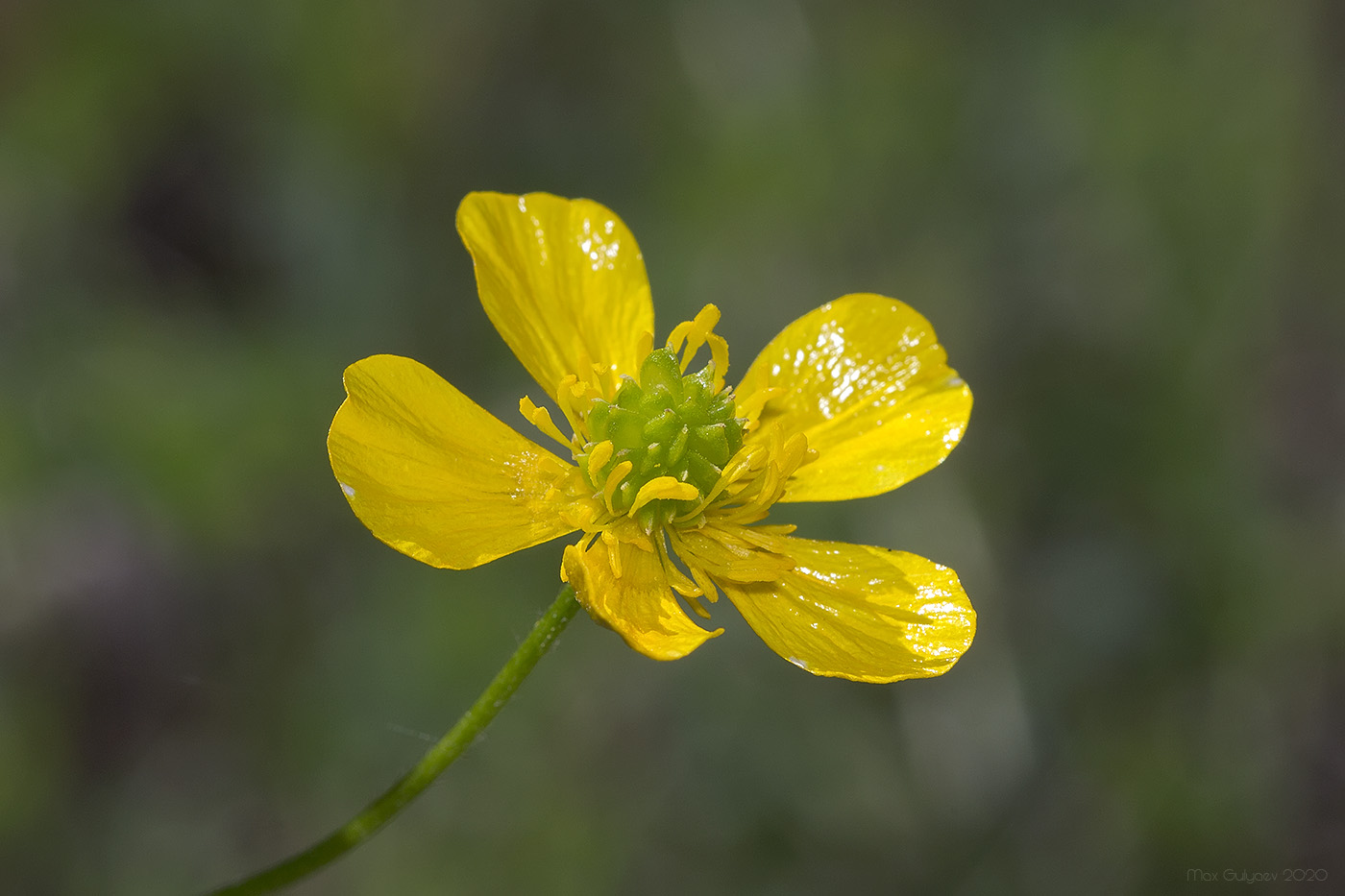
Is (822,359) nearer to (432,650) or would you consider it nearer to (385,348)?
(432,650)

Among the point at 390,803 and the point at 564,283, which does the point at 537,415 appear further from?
the point at 390,803

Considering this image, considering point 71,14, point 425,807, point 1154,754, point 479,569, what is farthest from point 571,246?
point 71,14

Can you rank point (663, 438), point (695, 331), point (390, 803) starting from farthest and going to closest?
point (695, 331)
point (663, 438)
point (390, 803)

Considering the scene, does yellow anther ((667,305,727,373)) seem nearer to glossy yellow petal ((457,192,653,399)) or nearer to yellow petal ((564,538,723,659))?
glossy yellow petal ((457,192,653,399))

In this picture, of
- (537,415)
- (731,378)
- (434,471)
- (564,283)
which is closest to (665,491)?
(537,415)

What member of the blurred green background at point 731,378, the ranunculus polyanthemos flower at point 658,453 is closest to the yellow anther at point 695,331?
the ranunculus polyanthemos flower at point 658,453

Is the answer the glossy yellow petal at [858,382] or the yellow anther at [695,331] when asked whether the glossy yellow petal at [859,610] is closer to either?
the glossy yellow petal at [858,382]
